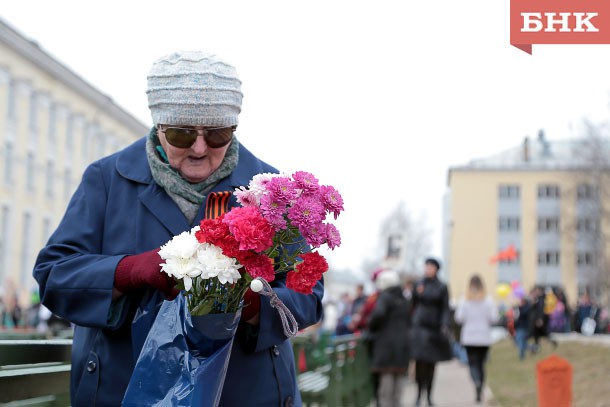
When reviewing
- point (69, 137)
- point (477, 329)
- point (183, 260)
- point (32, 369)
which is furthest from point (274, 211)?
point (69, 137)

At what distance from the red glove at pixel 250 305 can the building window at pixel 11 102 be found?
1869 inches

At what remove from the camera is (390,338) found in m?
14.0

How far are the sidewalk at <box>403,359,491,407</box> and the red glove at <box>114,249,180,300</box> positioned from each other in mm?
12621

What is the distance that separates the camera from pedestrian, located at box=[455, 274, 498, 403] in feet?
51.8

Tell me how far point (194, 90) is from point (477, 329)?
13.2 metres

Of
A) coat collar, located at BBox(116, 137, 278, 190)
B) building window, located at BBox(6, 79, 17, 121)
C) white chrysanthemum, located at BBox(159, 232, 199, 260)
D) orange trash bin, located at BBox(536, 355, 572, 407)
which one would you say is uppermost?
building window, located at BBox(6, 79, 17, 121)

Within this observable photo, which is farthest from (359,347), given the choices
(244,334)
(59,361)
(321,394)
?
(244,334)

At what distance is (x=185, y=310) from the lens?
9.38ft

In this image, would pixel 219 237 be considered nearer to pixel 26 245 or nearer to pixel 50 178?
pixel 26 245

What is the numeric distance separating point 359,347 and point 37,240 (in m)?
41.7

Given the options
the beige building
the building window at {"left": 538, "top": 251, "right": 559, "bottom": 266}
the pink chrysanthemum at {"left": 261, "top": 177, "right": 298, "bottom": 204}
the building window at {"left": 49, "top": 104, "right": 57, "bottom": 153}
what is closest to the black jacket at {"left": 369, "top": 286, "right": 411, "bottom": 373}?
the pink chrysanthemum at {"left": 261, "top": 177, "right": 298, "bottom": 204}

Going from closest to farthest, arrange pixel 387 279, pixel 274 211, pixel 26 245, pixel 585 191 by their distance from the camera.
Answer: pixel 274 211, pixel 387 279, pixel 26 245, pixel 585 191

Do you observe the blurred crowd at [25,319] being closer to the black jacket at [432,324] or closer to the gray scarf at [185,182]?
the black jacket at [432,324]

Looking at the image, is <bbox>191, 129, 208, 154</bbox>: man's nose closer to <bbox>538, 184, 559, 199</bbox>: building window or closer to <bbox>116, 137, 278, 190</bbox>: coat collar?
<bbox>116, 137, 278, 190</bbox>: coat collar
